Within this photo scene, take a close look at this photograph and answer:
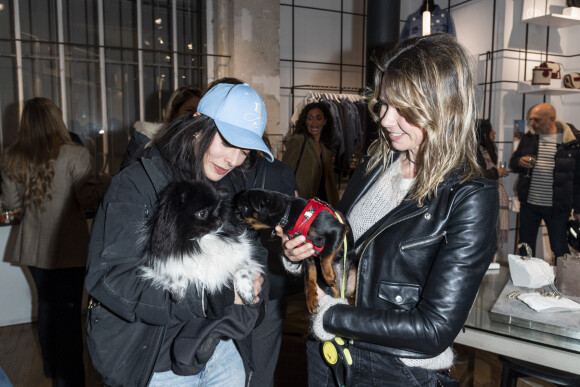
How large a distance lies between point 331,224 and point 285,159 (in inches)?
119

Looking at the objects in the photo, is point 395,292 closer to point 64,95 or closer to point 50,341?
point 50,341

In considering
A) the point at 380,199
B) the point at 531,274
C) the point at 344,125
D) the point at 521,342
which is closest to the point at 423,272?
the point at 380,199

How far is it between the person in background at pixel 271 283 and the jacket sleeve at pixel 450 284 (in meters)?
0.80

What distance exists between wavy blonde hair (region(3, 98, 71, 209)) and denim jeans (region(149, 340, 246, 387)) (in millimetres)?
2180

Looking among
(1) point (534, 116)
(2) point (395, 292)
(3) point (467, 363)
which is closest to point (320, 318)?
(2) point (395, 292)

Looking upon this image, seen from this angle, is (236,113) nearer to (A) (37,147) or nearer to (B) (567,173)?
(A) (37,147)

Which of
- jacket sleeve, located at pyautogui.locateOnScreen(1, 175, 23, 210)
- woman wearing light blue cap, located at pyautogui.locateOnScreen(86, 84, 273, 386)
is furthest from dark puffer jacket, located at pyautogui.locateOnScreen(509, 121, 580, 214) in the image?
jacket sleeve, located at pyautogui.locateOnScreen(1, 175, 23, 210)

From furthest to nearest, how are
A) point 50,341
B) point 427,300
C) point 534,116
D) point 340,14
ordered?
point 340,14, point 534,116, point 50,341, point 427,300

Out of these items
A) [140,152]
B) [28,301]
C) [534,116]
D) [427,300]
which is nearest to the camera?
[427,300]

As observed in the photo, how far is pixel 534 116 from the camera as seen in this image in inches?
199

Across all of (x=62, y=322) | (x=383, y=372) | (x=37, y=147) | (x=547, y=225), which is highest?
(x=37, y=147)

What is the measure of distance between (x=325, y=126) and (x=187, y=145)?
3.54 metres

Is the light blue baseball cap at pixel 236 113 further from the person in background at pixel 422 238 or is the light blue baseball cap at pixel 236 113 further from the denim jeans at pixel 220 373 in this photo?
the denim jeans at pixel 220 373

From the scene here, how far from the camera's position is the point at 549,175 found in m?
4.95
